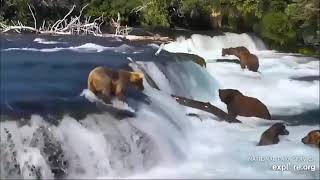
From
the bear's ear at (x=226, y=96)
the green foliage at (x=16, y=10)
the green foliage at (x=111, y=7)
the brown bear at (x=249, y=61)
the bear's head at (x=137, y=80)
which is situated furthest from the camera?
the green foliage at (x=111, y=7)

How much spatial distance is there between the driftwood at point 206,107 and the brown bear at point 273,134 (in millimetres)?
868

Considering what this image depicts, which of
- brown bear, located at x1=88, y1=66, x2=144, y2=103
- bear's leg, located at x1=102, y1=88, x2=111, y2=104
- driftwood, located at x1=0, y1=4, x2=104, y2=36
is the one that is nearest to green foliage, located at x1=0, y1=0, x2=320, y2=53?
driftwood, located at x1=0, y1=4, x2=104, y2=36

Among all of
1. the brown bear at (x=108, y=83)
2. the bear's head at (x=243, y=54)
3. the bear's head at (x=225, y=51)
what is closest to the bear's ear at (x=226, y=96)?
the brown bear at (x=108, y=83)

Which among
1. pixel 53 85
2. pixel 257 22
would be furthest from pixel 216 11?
pixel 53 85

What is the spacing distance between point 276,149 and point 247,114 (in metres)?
1.73

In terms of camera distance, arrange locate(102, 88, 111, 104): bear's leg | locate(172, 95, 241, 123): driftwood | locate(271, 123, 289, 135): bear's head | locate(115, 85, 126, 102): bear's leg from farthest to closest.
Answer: locate(172, 95, 241, 123): driftwood < locate(271, 123, 289, 135): bear's head < locate(115, 85, 126, 102): bear's leg < locate(102, 88, 111, 104): bear's leg

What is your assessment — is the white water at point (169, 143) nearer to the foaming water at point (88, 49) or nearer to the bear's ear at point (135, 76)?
the bear's ear at point (135, 76)

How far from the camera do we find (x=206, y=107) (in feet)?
35.4

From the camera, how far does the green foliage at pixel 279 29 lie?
16.3m

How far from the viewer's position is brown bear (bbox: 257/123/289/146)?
9.45 metres

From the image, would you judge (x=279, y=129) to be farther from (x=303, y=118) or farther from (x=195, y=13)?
(x=195, y=13)

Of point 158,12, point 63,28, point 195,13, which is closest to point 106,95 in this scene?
point 63,28

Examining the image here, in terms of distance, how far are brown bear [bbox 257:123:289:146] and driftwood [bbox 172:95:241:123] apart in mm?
868

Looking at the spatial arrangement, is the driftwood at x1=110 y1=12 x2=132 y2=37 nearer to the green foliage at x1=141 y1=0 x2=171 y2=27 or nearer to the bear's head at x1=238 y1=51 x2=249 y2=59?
the green foliage at x1=141 y1=0 x2=171 y2=27
